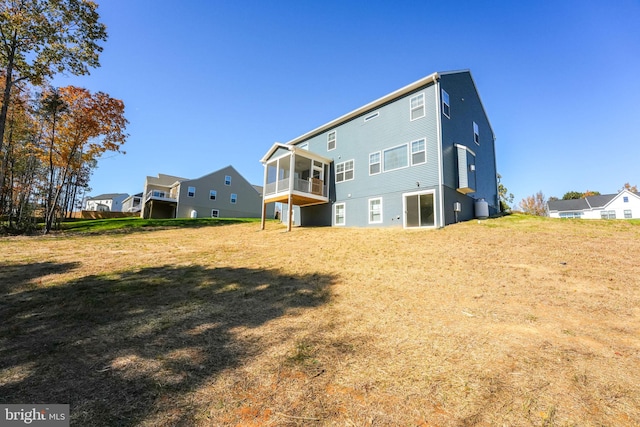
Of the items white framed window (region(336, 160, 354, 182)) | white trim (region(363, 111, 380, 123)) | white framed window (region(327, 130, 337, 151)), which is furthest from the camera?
white framed window (region(327, 130, 337, 151))

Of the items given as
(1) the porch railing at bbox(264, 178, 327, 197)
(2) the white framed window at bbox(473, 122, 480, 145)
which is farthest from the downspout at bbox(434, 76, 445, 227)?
(1) the porch railing at bbox(264, 178, 327, 197)

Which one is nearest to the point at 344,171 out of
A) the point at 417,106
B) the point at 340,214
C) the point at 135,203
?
the point at 340,214

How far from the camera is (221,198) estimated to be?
121 feet

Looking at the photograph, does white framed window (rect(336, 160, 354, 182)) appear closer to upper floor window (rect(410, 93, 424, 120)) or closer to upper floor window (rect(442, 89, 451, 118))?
upper floor window (rect(410, 93, 424, 120))

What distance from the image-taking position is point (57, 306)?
5.02 metres

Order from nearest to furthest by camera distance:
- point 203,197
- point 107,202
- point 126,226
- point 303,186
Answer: point 303,186 < point 126,226 < point 203,197 < point 107,202

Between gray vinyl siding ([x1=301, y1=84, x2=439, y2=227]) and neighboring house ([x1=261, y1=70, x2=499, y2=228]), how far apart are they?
6cm

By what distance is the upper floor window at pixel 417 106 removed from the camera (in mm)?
14766

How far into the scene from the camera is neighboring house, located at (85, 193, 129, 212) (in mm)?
65188

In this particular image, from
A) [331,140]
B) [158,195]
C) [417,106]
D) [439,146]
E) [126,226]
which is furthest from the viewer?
[158,195]

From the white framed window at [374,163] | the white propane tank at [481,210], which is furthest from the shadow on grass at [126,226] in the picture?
the white propane tank at [481,210]

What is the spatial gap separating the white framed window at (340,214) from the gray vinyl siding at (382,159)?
258mm

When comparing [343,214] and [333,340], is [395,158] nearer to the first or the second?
[343,214]

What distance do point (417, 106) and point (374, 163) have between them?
3826 mm
